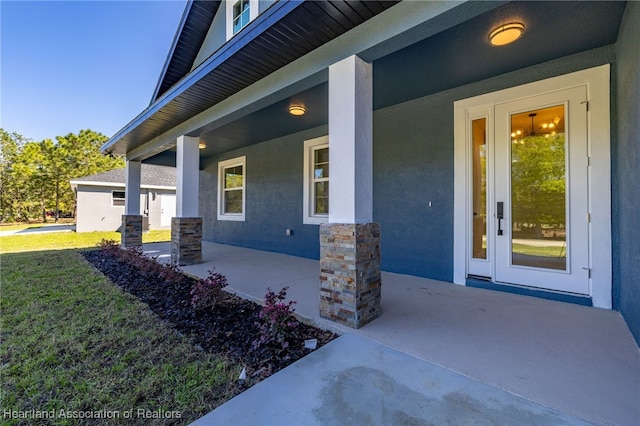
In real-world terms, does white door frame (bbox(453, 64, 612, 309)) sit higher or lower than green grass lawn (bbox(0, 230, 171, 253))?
higher

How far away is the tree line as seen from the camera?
19.2m

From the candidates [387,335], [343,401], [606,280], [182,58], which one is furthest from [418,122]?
[182,58]

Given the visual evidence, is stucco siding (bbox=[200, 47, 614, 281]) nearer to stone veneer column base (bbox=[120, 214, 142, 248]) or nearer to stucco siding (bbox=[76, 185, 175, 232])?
stone veneer column base (bbox=[120, 214, 142, 248])

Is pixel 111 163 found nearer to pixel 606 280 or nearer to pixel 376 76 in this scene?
pixel 376 76

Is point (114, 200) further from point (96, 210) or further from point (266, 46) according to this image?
point (266, 46)

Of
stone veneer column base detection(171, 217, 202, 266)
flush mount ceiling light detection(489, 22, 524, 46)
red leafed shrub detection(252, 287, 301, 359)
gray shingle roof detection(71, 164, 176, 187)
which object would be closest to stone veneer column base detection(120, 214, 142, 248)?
stone veneer column base detection(171, 217, 202, 266)

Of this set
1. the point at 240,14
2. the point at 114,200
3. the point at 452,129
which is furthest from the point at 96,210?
the point at 452,129

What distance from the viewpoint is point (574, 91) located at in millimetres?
3340

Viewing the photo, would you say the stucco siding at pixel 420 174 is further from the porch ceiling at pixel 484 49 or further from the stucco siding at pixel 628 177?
the stucco siding at pixel 628 177

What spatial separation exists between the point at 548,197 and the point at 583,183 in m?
0.36

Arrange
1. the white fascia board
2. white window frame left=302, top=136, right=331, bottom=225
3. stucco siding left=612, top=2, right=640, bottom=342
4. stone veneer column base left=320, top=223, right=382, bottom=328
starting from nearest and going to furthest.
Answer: stucco siding left=612, top=2, right=640, bottom=342, stone veneer column base left=320, top=223, right=382, bottom=328, white window frame left=302, top=136, right=331, bottom=225, the white fascia board

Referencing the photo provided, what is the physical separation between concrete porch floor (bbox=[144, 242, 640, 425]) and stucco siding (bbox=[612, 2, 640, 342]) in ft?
1.07

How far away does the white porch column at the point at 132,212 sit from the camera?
26.6 feet

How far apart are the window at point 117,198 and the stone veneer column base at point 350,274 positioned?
16.4 metres
